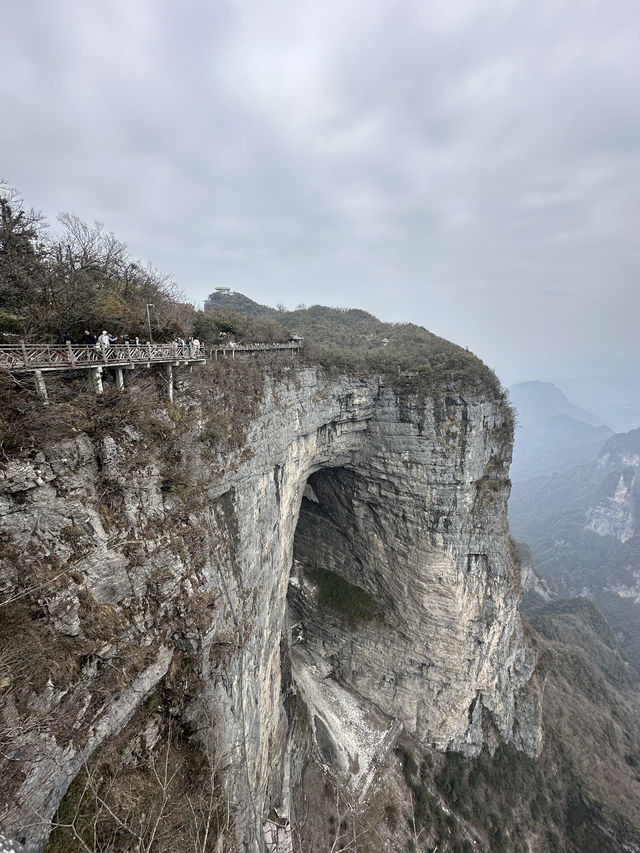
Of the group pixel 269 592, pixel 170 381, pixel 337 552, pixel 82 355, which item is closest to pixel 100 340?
pixel 82 355

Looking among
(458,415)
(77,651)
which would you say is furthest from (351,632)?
(77,651)

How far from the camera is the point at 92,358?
9.22m

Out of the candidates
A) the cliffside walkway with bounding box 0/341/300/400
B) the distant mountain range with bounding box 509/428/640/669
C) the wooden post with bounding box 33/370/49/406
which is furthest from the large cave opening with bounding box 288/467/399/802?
the distant mountain range with bounding box 509/428/640/669

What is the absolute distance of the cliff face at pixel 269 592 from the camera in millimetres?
7066

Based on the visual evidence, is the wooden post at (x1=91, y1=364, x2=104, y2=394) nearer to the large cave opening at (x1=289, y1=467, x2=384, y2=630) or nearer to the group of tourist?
the group of tourist

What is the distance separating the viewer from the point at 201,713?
10148mm

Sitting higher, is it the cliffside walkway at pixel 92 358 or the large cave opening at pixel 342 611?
the cliffside walkway at pixel 92 358

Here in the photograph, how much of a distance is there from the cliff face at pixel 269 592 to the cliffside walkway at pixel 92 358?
1040 mm

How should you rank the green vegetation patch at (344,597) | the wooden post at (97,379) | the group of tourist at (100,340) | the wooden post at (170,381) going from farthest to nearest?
the green vegetation patch at (344,597)
the wooden post at (170,381)
the group of tourist at (100,340)
the wooden post at (97,379)

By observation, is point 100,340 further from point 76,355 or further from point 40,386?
point 40,386

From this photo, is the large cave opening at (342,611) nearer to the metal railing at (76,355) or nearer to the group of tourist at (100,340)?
the group of tourist at (100,340)

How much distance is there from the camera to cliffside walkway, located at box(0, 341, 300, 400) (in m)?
7.64

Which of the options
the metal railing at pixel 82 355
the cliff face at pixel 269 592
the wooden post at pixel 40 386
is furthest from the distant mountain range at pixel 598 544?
the wooden post at pixel 40 386

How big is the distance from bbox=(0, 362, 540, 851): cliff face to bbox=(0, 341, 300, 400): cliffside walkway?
104 centimetres
